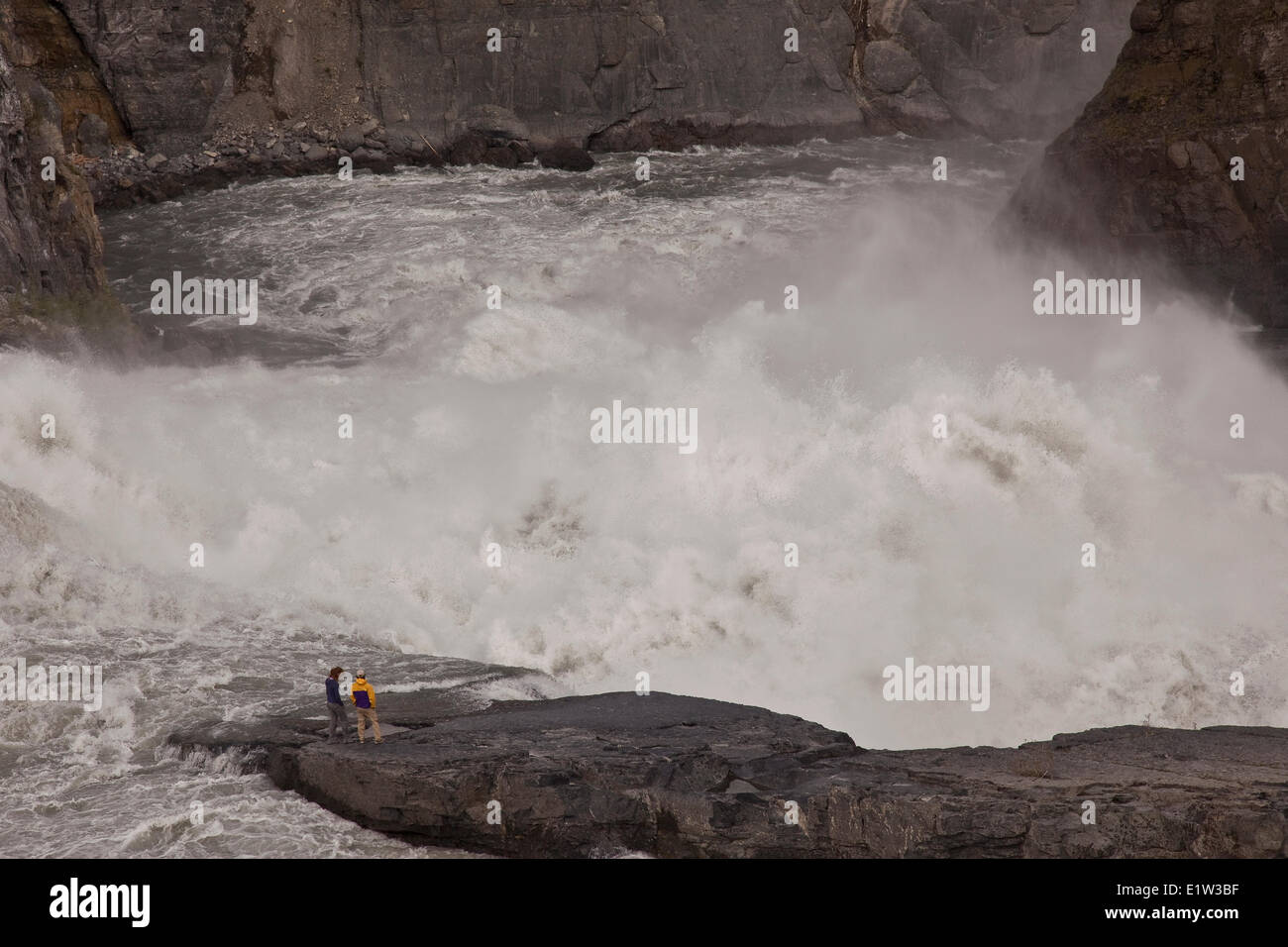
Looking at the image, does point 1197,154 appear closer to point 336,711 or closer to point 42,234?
point 336,711

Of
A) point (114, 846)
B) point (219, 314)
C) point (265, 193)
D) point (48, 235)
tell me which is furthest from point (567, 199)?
point (114, 846)

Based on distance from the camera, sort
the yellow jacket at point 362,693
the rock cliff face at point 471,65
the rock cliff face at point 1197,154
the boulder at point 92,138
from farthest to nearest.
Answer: the rock cliff face at point 471,65, the boulder at point 92,138, the rock cliff face at point 1197,154, the yellow jacket at point 362,693

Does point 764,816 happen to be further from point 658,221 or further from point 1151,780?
point 658,221

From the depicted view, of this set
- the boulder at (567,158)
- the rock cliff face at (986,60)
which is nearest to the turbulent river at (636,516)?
the boulder at (567,158)

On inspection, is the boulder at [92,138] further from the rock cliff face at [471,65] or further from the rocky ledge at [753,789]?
the rocky ledge at [753,789]

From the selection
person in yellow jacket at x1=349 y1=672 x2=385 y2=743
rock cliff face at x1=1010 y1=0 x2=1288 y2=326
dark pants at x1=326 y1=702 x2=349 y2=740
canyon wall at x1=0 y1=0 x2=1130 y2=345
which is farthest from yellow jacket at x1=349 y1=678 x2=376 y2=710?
canyon wall at x1=0 y1=0 x2=1130 y2=345

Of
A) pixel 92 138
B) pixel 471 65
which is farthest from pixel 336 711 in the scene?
pixel 471 65
